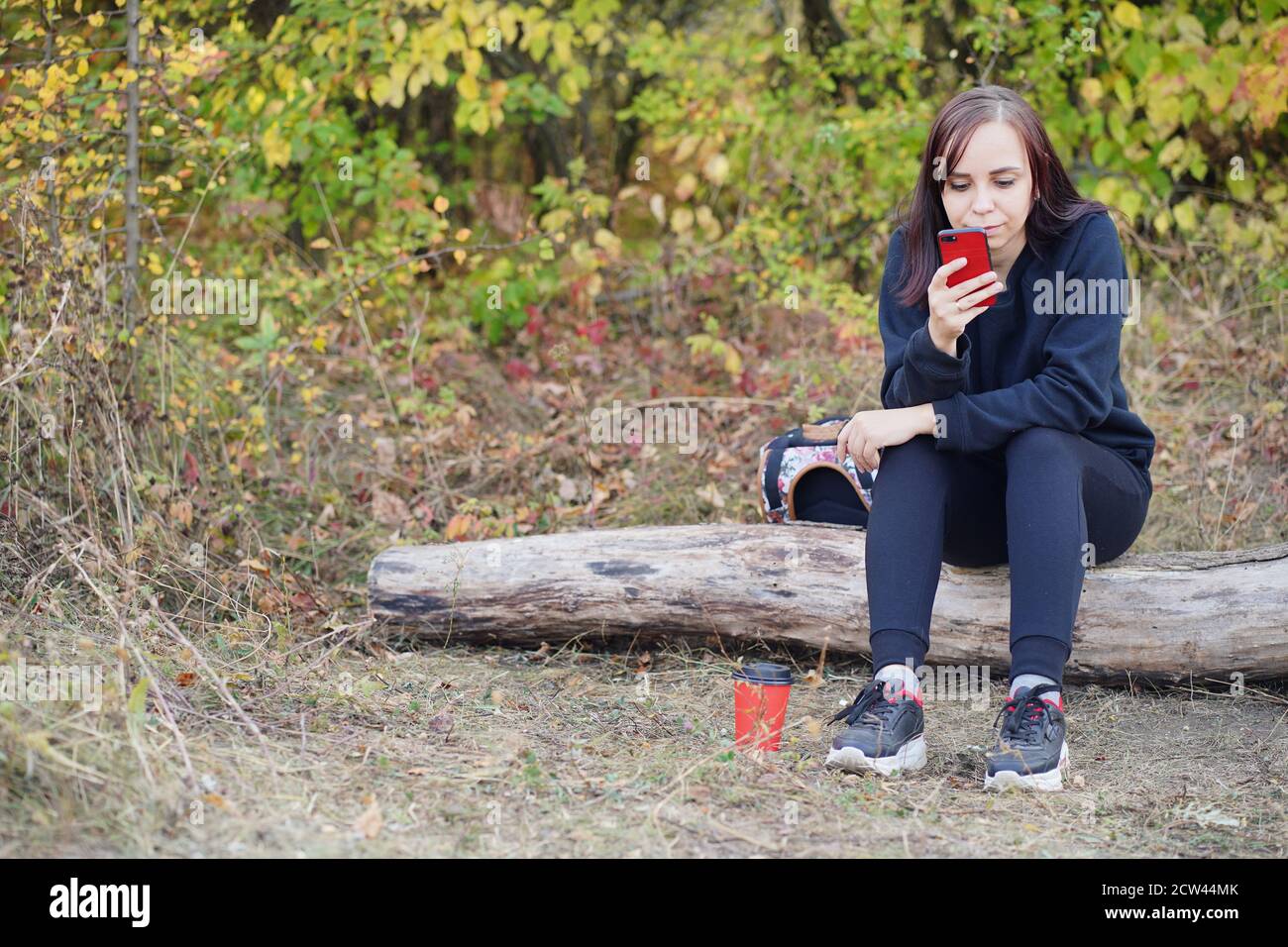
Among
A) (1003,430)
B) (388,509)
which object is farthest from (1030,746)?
(388,509)

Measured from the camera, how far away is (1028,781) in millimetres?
2369

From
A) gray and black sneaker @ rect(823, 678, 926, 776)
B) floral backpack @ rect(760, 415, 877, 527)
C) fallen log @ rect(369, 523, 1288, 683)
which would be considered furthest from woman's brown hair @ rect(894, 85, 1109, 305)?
gray and black sneaker @ rect(823, 678, 926, 776)

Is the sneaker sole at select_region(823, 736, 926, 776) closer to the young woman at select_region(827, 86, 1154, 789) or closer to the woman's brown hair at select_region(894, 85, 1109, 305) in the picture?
the young woman at select_region(827, 86, 1154, 789)

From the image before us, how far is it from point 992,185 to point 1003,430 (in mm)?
523

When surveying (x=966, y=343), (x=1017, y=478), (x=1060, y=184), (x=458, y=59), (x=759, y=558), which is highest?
(x=458, y=59)

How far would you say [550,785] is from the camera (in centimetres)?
235

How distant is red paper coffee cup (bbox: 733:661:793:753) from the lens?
2494 millimetres

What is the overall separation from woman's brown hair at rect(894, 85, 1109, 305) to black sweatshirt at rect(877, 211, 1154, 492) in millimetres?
34

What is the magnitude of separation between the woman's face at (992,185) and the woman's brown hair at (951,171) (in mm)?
19

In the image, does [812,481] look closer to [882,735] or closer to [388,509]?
[882,735]

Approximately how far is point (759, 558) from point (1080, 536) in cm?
92

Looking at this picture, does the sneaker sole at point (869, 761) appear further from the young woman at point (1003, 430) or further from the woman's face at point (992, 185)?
the woman's face at point (992, 185)
